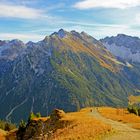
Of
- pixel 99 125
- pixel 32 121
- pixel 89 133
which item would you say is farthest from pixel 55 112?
pixel 89 133

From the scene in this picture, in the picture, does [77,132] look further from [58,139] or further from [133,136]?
[133,136]

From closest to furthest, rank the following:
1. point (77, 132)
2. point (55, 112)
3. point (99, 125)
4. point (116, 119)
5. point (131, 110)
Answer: point (77, 132) < point (99, 125) < point (116, 119) < point (55, 112) < point (131, 110)

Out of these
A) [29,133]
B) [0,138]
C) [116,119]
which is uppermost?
[116,119]

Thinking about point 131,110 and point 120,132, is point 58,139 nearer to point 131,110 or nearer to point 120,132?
point 120,132

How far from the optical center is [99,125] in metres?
64.3

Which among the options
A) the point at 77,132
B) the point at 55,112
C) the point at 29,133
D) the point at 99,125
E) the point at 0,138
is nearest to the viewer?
the point at 77,132

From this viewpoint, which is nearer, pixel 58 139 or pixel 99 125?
pixel 58 139

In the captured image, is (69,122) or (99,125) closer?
(99,125)

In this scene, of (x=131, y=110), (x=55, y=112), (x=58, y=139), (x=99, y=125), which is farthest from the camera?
(x=131, y=110)

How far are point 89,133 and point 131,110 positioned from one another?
68.5m

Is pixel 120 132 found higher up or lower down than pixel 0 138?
higher up

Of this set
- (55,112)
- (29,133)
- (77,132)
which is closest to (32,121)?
(29,133)

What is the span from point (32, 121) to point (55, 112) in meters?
15.5

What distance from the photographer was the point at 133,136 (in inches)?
2188
